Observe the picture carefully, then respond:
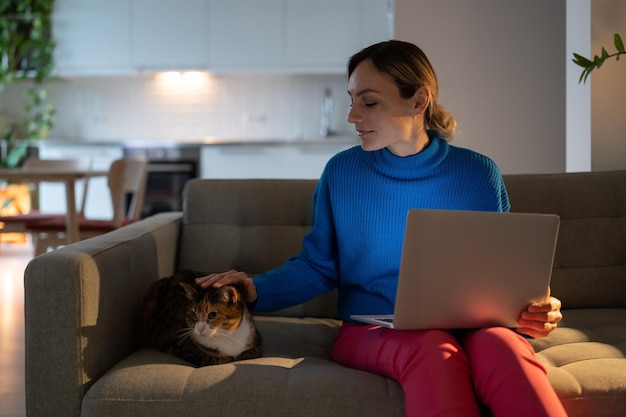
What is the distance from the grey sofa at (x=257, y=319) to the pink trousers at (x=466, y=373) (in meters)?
0.11

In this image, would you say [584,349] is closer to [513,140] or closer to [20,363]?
[513,140]

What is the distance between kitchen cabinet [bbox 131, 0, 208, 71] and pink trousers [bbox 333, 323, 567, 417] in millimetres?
5726

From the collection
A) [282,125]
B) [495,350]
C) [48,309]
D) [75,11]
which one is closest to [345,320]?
[495,350]

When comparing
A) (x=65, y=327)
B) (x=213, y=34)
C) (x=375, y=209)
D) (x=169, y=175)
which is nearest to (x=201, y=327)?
(x=65, y=327)

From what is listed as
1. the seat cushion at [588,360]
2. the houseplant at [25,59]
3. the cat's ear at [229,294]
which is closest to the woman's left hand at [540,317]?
the seat cushion at [588,360]

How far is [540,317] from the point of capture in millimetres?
1612

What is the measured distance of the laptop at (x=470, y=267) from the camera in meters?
1.52

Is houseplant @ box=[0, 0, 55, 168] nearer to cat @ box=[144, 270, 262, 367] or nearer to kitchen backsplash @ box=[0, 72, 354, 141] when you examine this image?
kitchen backsplash @ box=[0, 72, 354, 141]

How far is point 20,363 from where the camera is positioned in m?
3.26

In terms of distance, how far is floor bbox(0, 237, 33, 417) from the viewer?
270cm

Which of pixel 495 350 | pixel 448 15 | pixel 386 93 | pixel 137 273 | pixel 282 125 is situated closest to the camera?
pixel 495 350

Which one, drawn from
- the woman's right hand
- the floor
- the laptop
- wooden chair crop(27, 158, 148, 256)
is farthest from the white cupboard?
the laptop

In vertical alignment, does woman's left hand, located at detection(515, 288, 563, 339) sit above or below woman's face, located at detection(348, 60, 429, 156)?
below

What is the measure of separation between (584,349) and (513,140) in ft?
6.90
